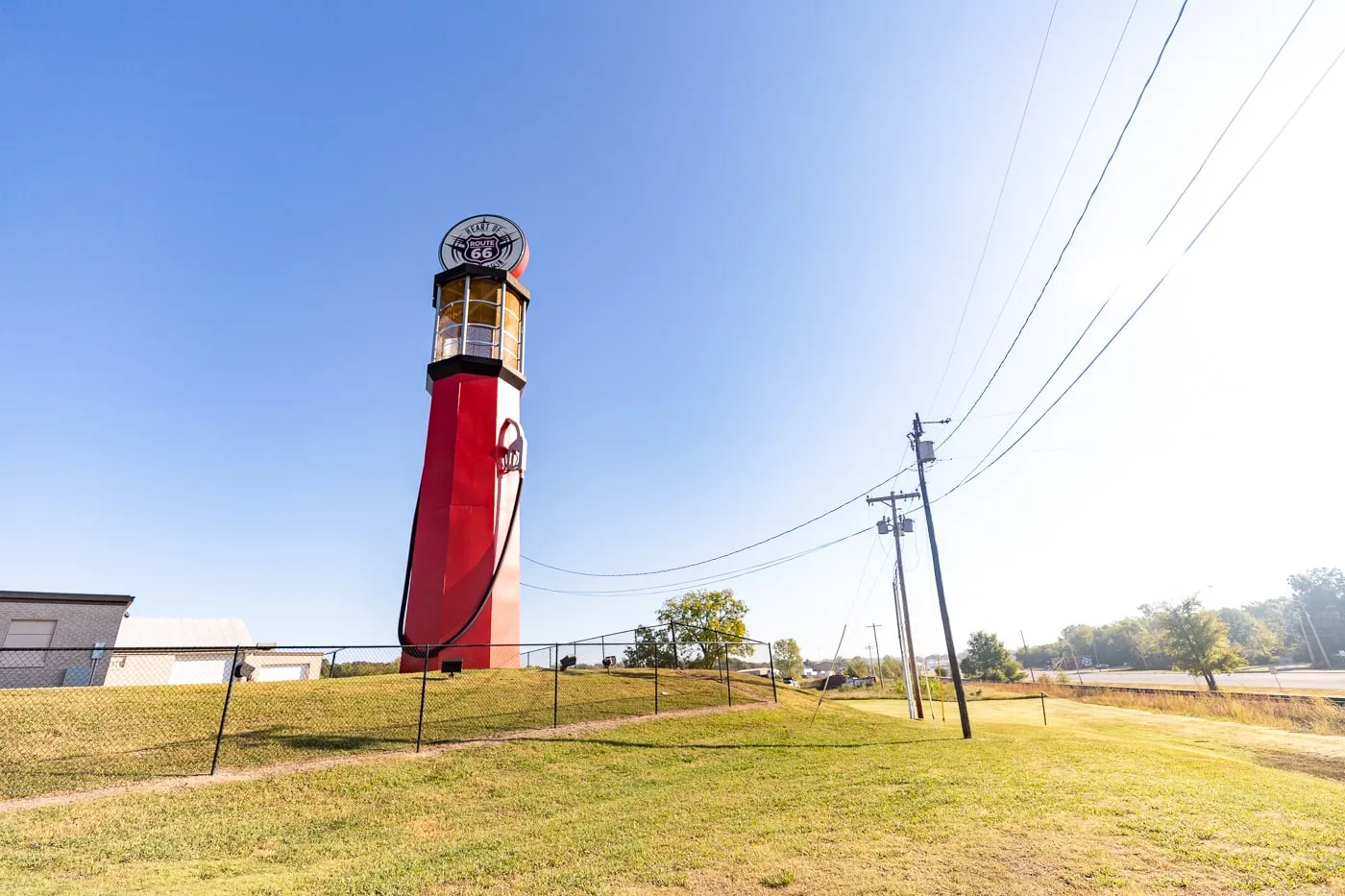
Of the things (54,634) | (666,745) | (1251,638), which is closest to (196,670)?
(54,634)

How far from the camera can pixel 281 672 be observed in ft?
113

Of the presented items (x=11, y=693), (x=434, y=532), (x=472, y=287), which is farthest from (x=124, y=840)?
(x=472, y=287)

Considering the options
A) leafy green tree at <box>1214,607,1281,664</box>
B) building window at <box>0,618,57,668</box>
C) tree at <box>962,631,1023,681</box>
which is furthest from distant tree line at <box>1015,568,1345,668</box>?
building window at <box>0,618,57,668</box>

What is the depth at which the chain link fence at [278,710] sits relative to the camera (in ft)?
32.9

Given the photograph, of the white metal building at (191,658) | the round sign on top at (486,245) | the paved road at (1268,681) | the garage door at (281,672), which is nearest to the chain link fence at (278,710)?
the white metal building at (191,658)

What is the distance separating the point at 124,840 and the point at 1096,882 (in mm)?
10430

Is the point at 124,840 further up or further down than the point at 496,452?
further down

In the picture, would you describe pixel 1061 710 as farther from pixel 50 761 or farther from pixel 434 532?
pixel 50 761

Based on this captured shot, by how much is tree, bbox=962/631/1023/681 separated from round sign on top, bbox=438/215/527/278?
7636 cm

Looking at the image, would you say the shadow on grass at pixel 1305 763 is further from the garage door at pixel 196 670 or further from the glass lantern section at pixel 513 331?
the garage door at pixel 196 670

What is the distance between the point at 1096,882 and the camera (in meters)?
5.32

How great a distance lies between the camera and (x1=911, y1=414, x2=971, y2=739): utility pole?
16.4m

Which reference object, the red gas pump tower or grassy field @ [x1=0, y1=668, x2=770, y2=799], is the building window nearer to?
grassy field @ [x1=0, y1=668, x2=770, y2=799]

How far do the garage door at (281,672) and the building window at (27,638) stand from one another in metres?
10.1
